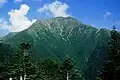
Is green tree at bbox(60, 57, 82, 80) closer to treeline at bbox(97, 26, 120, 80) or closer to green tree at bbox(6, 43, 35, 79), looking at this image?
green tree at bbox(6, 43, 35, 79)

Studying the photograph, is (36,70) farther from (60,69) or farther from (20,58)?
(60,69)

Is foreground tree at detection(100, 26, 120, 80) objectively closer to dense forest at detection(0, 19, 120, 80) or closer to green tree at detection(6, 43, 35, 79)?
dense forest at detection(0, 19, 120, 80)

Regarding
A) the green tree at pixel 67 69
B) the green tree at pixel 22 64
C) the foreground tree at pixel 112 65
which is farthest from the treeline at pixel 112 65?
the green tree at pixel 67 69

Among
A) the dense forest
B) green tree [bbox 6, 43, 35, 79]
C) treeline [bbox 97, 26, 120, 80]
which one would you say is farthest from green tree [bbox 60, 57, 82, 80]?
treeline [bbox 97, 26, 120, 80]

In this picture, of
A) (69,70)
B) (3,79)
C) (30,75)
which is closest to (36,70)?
(30,75)

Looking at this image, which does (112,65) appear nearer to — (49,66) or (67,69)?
(67,69)

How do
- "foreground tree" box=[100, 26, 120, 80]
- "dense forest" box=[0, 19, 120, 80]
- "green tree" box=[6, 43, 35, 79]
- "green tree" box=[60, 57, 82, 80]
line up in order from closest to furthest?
"foreground tree" box=[100, 26, 120, 80] < "dense forest" box=[0, 19, 120, 80] < "green tree" box=[6, 43, 35, 79] < "green tree" box=[60, 57, 82, 80]

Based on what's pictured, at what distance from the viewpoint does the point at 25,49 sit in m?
87.1

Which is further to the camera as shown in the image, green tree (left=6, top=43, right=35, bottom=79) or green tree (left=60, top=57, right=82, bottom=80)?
green tree (left=60, top=57, right=82, bottom=80)

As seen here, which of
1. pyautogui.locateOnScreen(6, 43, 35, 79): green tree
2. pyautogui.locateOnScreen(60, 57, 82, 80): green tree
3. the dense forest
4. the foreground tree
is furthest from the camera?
pyautogui.locateOnScreen(60, 57, 82, 80): green tree

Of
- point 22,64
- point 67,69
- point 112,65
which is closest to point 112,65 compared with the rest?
point 112,65

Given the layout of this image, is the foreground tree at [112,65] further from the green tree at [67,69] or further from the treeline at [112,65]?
the green tree at [67,69]

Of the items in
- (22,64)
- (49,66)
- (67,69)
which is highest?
(49,66)

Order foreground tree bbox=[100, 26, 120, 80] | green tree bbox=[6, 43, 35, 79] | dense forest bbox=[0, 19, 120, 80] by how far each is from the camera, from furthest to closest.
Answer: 1. green tree bbox=[6, 43, 35, 79]
2. dense forest bbox=[0, 19, 120, 80]
3. foreground tree bbox=[100, 26, 120, 80]
